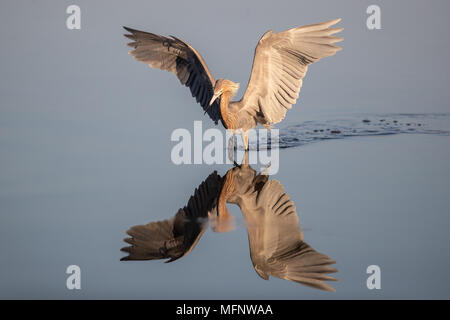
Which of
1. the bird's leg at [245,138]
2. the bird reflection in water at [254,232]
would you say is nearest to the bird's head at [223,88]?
the bird's leg at [245,138]

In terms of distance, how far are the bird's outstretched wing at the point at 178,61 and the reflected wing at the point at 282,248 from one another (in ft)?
6.55

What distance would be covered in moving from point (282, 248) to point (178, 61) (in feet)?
9.94

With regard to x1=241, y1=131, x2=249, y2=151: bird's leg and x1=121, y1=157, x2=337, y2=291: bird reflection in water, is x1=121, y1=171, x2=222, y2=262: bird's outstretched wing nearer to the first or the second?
x1=121, y1=157, x2=337, y2=291: bird reflection in water

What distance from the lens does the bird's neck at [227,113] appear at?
556 cm

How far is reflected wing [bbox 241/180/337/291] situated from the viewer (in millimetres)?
3275

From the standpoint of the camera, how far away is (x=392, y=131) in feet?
19.7

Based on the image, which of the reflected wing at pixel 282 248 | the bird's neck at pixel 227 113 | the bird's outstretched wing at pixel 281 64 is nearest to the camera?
the reflected wing at pixel 282 248

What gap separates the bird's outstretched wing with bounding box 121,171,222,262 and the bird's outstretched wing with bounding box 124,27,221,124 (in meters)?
1.90

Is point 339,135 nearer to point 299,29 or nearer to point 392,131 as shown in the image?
point 392,131

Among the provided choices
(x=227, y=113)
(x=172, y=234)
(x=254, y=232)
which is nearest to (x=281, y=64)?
(x=227, y=113)

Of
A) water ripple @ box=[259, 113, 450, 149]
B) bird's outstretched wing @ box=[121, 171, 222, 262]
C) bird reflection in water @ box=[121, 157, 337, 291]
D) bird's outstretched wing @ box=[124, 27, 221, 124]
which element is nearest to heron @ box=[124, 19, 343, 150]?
bird's outstretched wing @ box=[124, 27, 221, 124]

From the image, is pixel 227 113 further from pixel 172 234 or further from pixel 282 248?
pixel 282 248

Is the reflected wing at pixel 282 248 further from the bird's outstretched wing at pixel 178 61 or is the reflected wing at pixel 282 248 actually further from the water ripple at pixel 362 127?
the bird's outstretched wing at pixel 178 61
